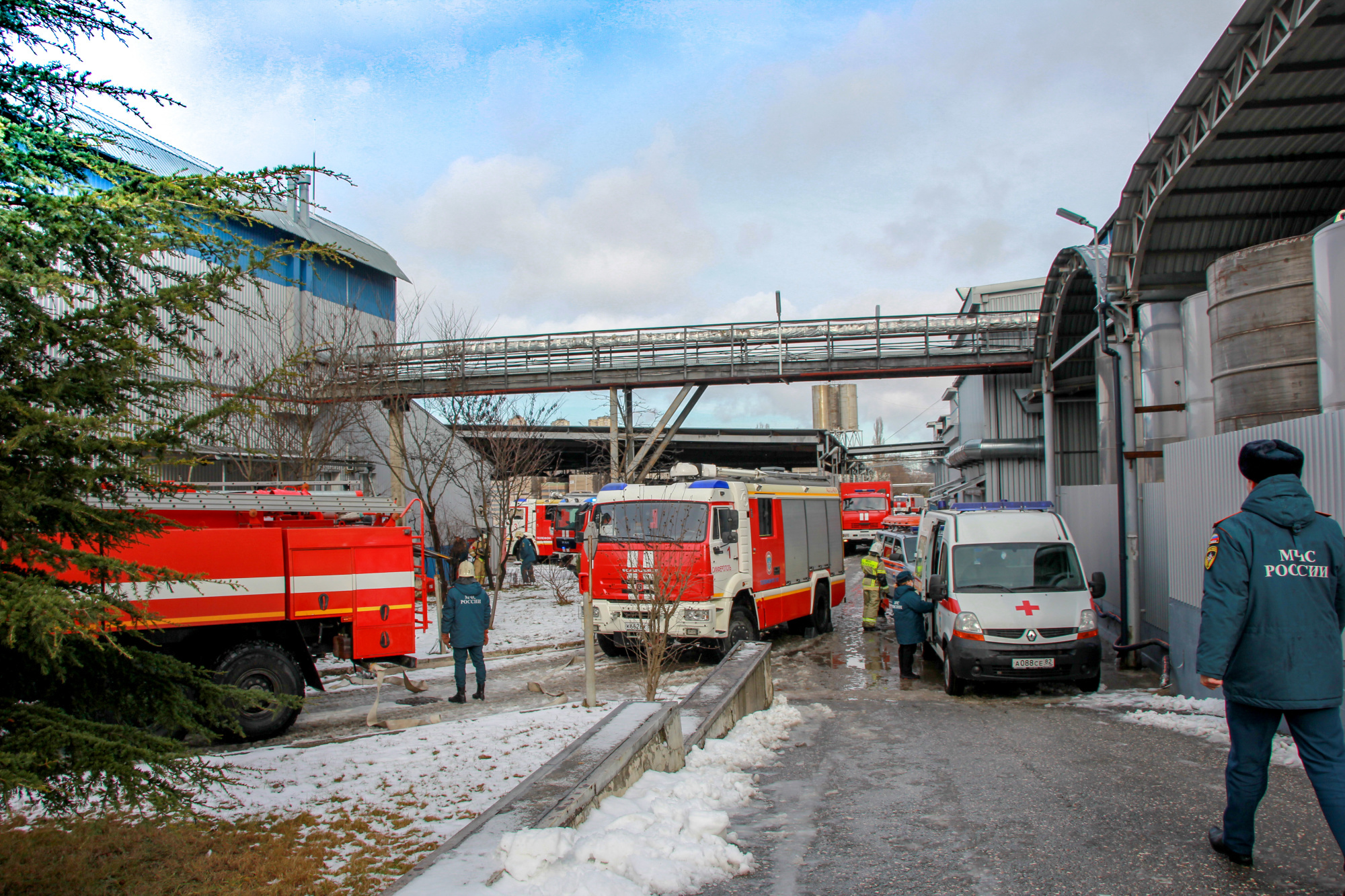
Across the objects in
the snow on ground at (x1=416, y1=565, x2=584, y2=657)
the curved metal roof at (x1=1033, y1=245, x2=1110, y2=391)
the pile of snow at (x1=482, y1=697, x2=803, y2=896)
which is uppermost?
the curved metal roof at (x1=1033, y1=245, x2=1110, y2=391)

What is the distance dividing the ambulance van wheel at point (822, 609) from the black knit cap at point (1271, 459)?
1222cm

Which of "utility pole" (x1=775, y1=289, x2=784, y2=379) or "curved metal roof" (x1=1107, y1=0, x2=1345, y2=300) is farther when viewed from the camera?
"utility pole" (x1=775, y1=289, x2=784, y2=379)

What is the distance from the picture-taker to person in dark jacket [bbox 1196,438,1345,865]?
3.89 metres

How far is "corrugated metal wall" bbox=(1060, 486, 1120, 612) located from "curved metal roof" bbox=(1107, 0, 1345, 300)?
3.74 m

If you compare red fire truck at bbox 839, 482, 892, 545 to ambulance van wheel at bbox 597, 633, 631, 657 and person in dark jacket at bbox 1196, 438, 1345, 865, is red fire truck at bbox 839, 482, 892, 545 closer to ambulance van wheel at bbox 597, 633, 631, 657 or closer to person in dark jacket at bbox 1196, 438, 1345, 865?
ambulance van wheel at bbox 597, 633, 631, 657

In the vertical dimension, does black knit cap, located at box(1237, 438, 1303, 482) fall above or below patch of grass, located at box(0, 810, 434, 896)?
above

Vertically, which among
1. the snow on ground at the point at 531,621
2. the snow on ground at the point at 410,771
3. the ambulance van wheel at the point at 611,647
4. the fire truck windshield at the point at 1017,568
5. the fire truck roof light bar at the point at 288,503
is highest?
the fire truck roof light bar at the point at 288,503

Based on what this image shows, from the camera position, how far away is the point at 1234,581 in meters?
4.02

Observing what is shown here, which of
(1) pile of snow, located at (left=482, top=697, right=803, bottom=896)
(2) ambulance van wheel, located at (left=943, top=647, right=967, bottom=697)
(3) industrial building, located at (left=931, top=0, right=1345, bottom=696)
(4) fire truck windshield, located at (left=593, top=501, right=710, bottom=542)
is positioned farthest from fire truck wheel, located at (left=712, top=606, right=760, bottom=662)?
(1) pile of snow, located at (left=482, top=697, right=803, bottom=896)

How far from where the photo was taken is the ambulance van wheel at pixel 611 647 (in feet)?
44.4

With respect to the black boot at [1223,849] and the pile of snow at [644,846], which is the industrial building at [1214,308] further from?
the pile of snow at [644,846]

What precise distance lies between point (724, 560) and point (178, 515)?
22.7 ft

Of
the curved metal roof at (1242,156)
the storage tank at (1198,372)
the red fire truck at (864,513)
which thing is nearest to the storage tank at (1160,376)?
the curved metal roof at (1242,156)

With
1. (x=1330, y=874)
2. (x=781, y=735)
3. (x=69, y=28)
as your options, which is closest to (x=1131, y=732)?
(x=781, y=735)
